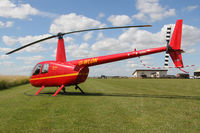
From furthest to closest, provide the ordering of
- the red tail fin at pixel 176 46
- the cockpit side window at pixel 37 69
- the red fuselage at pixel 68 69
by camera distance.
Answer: the cockpit side window at pixel 37 69, the red fuselage at pixel 68 69, the red tail fin at pixel 176 46

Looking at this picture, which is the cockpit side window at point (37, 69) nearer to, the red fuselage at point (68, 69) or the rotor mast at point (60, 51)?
the red fuselage at point (68, 69)

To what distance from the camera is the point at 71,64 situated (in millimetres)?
13469

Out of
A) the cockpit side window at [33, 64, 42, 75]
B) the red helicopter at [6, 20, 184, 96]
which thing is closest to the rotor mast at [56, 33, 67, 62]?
the red helicopter at [6, 20, 184, 96]

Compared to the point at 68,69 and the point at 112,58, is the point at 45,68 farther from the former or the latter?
the point at 112,58

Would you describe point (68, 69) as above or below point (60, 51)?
below

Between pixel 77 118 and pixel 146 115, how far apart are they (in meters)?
2.80

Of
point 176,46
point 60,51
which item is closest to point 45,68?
point 60,51

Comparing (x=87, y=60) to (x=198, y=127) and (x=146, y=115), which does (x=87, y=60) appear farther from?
(x=198, y=127)

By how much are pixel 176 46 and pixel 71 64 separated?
7.84 m

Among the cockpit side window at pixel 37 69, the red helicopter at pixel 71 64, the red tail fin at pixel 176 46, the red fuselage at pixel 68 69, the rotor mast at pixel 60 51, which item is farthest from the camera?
the cockpit side window at pixel 37 69

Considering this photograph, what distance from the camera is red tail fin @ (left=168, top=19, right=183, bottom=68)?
11.3 meters

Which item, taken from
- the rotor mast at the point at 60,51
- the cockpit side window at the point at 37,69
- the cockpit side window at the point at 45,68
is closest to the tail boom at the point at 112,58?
the rotor mast at the point at 60,51

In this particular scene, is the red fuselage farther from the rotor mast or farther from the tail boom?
the rotor mast

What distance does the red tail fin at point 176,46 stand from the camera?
11.3 meters
